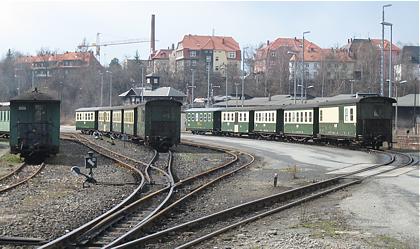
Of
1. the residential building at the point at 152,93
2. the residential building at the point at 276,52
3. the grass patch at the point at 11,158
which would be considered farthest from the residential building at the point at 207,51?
the grass patch at the point at 11,158

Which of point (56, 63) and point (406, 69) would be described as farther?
point (56, 63)

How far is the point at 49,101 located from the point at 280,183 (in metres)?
10.9

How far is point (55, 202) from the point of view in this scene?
1290cm

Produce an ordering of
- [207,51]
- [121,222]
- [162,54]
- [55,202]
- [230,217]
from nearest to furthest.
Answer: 1. [121,222]
2. [230,217]
3. [55,202]
4. [207,51]
5. [162,54]

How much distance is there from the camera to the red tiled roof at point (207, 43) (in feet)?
442

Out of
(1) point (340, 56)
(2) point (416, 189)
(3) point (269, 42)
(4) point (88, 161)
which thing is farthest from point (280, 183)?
(3) point (269, 42)

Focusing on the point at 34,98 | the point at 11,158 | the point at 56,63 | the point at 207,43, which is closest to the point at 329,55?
the point at 207,43

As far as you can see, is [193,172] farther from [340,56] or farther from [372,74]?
[340,56]

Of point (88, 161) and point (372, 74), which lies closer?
point (88, 161)

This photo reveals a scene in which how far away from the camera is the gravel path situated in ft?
33.3

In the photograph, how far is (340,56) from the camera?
370 ft

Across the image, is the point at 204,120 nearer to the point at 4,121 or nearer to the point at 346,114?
the point at 4,121

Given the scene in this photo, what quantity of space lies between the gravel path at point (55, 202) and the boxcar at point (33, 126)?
3346 millimetres

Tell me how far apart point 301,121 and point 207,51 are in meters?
98.6
